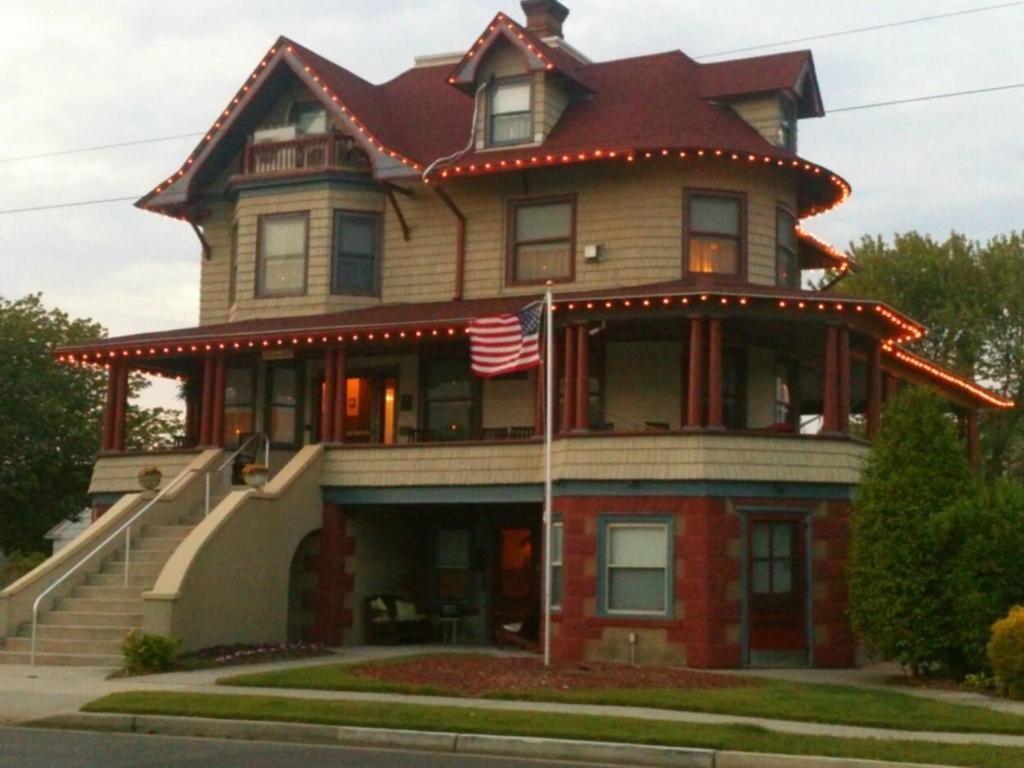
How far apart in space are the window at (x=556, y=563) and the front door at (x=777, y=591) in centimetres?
314

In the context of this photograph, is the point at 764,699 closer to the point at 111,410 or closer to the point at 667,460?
the point at 667,460

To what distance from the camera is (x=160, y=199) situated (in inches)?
1254

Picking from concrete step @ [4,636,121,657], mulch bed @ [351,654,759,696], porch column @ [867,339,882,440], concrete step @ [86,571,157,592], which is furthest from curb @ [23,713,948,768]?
porch column @ [867,339,882,440]

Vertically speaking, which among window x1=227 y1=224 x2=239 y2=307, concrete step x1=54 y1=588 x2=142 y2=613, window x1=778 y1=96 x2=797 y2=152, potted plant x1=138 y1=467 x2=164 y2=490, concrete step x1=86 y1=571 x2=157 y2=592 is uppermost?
window x1=778 y1=96 x2=797 y2=152

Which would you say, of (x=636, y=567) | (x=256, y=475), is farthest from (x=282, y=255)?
(x=636, y=567)

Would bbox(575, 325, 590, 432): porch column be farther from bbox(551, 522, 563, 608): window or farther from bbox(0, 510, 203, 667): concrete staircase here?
bbox(0, 510, 203, 667): concrete staircase

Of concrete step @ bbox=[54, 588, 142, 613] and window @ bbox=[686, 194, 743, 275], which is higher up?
window @ bbox=[686, 194, 743, 275]

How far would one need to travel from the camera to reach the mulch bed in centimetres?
1919

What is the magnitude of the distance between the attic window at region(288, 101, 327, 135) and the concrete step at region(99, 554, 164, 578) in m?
10.1

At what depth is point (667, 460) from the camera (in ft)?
78.4

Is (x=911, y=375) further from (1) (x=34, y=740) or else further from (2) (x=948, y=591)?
(1) (x=34, y=740)

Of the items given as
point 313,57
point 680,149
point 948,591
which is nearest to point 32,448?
point 313,57

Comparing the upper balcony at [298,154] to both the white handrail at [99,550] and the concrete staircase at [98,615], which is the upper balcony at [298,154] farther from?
the concrete staircase at [98,615]

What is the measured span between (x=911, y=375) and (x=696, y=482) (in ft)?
37.4
